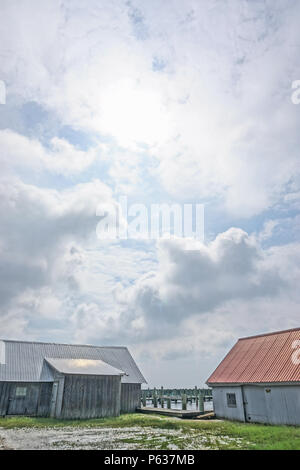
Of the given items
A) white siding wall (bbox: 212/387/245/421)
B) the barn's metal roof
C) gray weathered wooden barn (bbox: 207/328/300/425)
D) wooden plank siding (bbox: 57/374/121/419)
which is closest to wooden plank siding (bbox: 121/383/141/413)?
the barn's metal roof

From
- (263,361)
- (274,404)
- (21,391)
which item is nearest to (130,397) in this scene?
(21,391)

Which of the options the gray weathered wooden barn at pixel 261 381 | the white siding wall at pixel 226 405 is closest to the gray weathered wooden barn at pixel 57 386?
the white siding wall at pixel 226 405

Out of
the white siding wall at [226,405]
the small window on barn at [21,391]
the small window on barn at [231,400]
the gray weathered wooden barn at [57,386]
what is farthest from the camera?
the small window on barn at [21,391]

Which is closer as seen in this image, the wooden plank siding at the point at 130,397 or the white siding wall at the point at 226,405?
the white siding wall at the point at 226,405

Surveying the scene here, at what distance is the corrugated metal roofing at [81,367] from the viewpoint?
2762cm

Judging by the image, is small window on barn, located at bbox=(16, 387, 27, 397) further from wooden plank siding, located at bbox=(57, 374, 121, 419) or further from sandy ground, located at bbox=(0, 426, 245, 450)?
sandy ground, located at bbox=(0, 426, 245, 450)

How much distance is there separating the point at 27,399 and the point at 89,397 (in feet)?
20.0

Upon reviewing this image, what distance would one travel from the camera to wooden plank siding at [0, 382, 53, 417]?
90.7ft

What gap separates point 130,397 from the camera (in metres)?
33.2

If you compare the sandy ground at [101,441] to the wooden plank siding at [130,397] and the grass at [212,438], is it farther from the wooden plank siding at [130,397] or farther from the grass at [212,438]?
the wooden plank siding at [130,397]

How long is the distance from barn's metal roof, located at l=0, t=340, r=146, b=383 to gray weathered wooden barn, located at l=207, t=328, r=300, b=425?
33.4 ft

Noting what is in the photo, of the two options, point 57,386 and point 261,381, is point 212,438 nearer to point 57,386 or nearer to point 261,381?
point 261,381

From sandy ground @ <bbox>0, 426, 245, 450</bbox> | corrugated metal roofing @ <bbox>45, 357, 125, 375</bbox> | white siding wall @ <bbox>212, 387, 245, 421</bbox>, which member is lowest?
sandy ground @ <bbox>0, 426, 245, 450</bbox>
